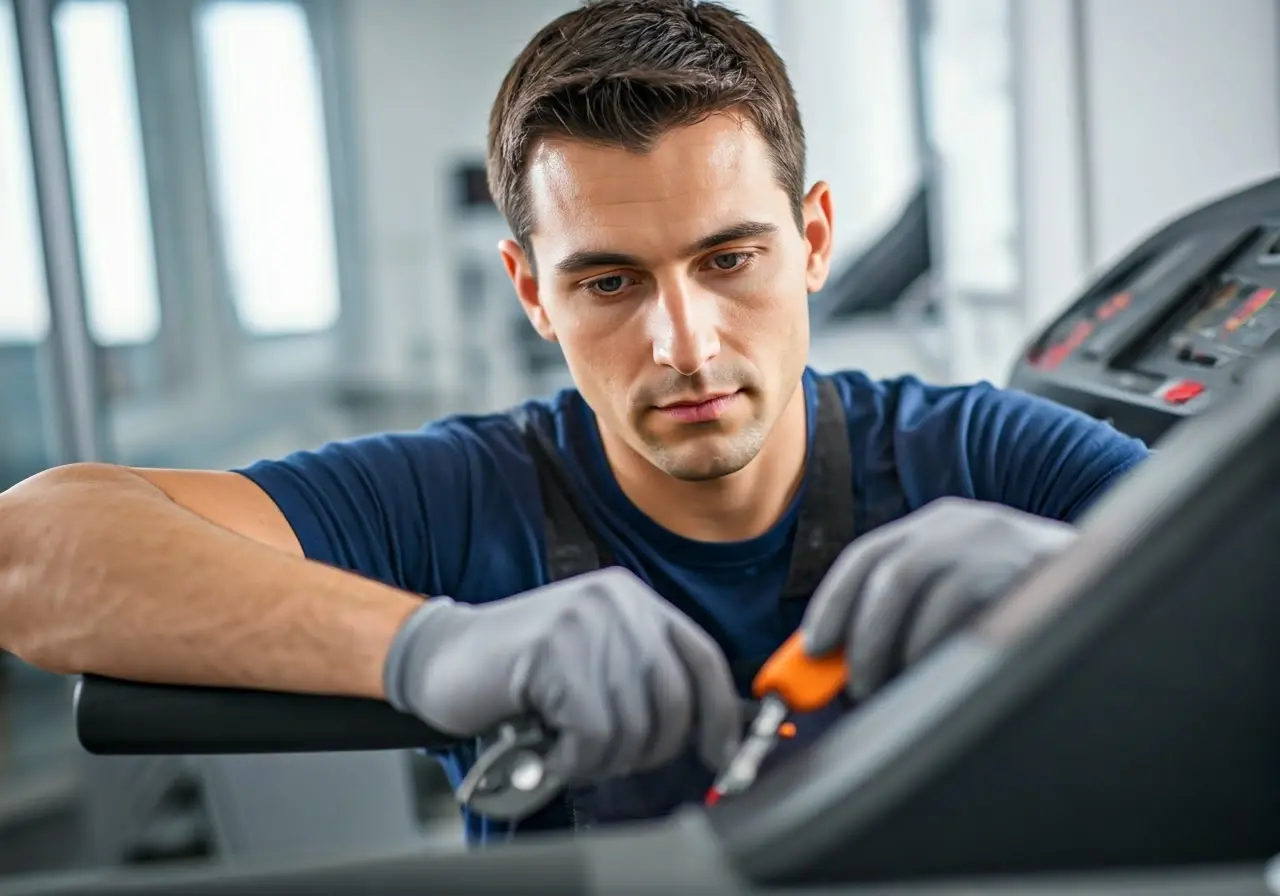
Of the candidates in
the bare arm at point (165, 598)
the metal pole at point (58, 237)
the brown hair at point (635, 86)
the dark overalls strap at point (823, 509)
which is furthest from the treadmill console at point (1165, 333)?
the metal pole at point (58, 237)

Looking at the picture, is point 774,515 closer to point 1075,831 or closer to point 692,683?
point 692,683

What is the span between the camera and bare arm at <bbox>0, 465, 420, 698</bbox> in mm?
783

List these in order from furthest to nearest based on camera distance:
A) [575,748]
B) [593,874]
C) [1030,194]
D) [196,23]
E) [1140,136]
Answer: [196,23] < [1030,194] < [1140,136] < [575,748] < [593,874]

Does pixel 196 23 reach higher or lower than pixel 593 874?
higher

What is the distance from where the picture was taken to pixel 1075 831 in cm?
47

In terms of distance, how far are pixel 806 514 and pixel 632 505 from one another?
0.18 metres

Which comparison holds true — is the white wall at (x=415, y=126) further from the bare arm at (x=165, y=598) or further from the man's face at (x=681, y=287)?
the bare arm at (x=165, y=598)

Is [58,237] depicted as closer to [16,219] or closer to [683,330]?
[16,219]

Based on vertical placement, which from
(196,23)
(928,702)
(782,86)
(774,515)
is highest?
(196,23)

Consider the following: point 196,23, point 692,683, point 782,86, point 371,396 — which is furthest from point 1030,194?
point 371,396

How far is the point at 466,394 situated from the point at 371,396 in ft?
1.93

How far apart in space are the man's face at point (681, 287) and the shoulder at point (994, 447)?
149 millimetres

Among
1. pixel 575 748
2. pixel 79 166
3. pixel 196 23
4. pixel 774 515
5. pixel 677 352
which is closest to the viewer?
pixel 575 748

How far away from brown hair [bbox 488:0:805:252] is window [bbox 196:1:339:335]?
14.4 feet
